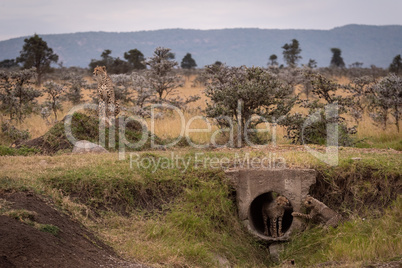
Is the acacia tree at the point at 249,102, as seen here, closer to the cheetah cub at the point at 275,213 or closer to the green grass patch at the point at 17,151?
the cheetah cub at the point at 275,213

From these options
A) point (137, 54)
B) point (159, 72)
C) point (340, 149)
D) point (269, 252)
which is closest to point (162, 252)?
point (269, 252)

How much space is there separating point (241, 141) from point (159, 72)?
7652mm

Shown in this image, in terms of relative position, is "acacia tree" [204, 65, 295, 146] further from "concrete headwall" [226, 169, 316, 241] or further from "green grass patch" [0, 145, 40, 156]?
"green grass patch" [0, 145, 40, 156]

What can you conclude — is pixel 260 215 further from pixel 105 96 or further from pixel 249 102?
pixel 105 96

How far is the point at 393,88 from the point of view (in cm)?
1348

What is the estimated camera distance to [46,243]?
204 inches

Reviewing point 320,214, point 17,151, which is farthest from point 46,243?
point 17,151

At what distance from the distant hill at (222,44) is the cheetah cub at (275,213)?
483 ft

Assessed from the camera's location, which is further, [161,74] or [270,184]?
[161,74]

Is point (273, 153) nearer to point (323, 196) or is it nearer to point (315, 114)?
point (323, 196)

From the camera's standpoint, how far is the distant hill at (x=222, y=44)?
162125mm

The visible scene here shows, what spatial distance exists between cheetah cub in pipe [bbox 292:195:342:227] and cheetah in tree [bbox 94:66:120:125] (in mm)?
5726

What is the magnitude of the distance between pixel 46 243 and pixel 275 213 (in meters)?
4.55

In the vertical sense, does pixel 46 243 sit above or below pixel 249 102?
below
